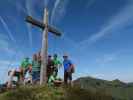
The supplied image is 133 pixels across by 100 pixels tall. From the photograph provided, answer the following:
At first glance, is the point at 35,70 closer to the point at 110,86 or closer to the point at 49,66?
the point at 49,66

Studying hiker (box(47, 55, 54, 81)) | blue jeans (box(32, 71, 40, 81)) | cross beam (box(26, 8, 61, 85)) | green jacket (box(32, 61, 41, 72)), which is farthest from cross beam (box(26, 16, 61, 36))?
blue jeans (box(32, 71, 40, 81))

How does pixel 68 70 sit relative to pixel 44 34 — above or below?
below

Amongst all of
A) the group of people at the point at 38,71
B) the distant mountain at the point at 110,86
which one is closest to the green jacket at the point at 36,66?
the group of people at the point at 38,71

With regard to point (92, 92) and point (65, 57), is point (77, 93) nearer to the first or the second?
point (92, 92)

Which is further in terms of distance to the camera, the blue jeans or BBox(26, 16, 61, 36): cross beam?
the blue jeans

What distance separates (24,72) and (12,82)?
0.85 meters

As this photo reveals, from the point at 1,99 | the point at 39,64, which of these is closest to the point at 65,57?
the point at 39,64

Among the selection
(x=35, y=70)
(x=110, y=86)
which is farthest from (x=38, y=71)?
(x=110, y=86)

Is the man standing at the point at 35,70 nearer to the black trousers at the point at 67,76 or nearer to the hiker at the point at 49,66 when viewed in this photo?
the hiker at the point at 49,66

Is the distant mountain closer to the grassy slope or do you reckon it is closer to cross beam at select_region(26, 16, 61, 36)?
the grassy slope

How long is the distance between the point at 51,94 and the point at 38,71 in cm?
266

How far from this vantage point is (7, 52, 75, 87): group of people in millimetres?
11203

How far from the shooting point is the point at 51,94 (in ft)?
30.1

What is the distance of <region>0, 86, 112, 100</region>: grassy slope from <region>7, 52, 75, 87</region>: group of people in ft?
4.31
